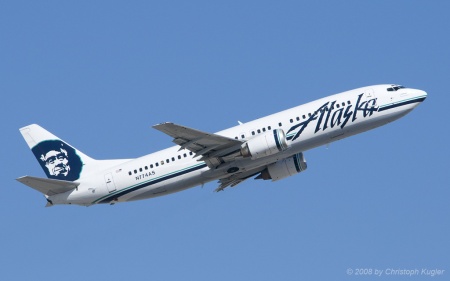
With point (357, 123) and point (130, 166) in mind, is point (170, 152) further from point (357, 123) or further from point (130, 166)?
point (357, 123)

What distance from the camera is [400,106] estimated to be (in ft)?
206

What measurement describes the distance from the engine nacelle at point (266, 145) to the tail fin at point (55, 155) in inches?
580

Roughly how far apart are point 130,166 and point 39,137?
9596 millimetres

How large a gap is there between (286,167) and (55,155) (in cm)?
1948

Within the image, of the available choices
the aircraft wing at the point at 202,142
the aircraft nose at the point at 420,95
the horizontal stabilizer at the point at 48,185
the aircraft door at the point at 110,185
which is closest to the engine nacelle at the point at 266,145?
the aircraft wing at the point at 202,142

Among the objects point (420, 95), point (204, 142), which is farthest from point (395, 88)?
point (204, 142)

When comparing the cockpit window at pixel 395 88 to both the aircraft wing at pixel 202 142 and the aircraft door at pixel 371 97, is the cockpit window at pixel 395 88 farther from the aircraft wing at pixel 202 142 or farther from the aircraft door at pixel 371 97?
the aircraft wing at pixel 202 142

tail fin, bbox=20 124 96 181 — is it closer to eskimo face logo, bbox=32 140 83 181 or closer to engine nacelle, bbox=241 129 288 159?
eskimo face logo, bbox=32 140 83 181

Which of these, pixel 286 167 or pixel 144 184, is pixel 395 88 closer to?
pixel 286 167

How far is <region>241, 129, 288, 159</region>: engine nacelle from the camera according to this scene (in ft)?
199

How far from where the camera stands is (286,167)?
65500 millimetres

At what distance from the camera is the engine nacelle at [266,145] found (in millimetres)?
60656

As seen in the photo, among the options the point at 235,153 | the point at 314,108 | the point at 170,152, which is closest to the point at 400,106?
the point at 314,108

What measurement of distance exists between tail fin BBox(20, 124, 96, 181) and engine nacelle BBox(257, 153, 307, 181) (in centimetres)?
1503
